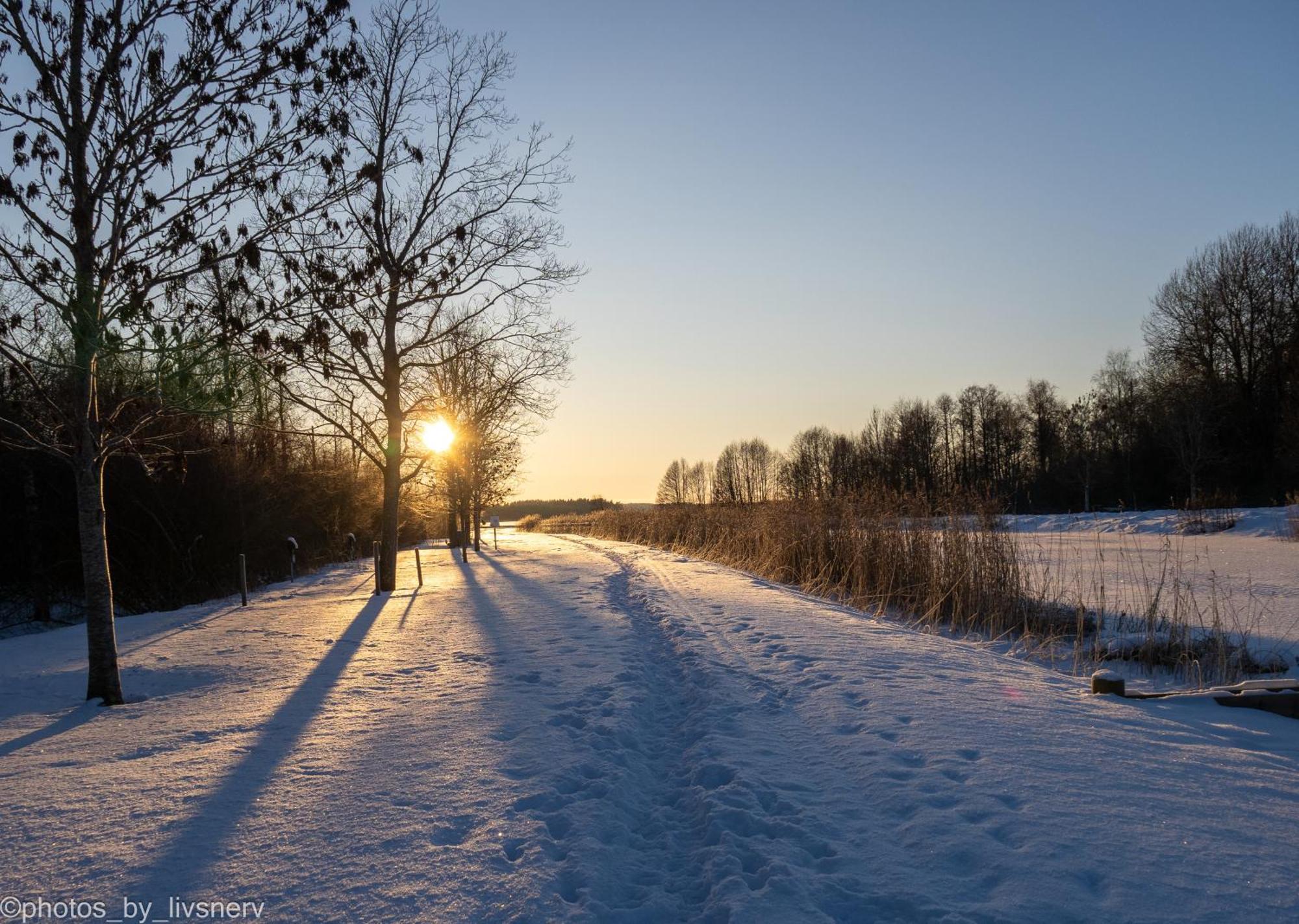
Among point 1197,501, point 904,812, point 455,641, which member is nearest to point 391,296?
point 455,641

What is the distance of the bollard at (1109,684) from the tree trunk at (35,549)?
18.1 m

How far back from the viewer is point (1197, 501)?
73.3 ft

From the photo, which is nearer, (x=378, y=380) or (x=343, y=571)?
(x=378, y=380)

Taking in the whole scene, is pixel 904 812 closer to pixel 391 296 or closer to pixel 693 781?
pixel 693 781

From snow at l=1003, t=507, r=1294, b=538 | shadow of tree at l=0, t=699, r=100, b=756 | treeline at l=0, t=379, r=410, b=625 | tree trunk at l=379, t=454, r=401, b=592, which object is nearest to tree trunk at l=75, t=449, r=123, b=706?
shadow of tree at l=0, t=699, r=100, b=756

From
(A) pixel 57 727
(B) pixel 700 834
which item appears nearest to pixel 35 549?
(A) pixel 57 727

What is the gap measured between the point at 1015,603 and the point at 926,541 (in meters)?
1.77

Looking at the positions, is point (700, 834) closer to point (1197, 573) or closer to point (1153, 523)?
point (1197, 573)

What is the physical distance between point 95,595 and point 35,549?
11.4 meters

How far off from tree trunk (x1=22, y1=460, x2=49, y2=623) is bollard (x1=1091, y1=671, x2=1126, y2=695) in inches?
713

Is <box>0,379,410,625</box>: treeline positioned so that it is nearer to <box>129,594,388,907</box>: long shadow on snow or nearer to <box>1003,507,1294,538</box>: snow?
<box>129,594,388,907</box>: long shadow on snow

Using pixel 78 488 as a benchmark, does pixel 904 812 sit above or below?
below

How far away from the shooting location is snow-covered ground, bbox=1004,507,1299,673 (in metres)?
9.02

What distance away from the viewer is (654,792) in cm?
416
